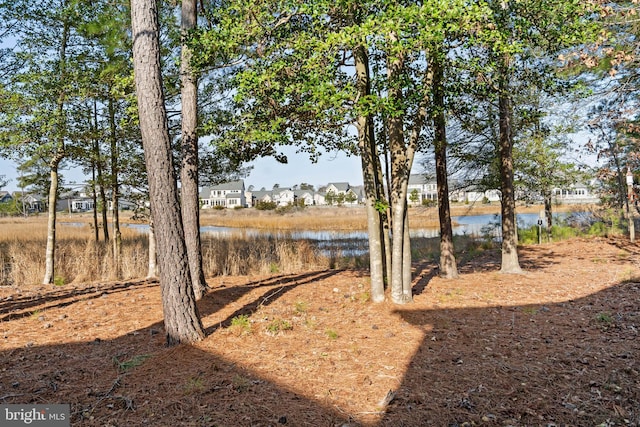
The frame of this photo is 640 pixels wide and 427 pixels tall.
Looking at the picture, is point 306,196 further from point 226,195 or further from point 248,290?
point 248,290

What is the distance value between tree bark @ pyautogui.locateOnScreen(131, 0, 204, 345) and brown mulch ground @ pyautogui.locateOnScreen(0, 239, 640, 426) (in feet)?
1.14

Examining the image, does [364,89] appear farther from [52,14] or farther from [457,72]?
[52,14]

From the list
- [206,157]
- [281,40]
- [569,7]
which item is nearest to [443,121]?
[569,7]

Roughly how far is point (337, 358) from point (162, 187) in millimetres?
2632

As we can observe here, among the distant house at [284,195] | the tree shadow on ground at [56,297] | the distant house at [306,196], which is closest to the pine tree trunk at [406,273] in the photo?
the tree shadow on ground at [56,297]

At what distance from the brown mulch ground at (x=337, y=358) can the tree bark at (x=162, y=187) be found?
35cm

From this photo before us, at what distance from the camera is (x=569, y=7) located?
464 cm

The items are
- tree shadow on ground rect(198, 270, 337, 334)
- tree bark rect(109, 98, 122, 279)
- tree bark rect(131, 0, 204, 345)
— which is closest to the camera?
tree bark rect(131, 0, 204, 345)

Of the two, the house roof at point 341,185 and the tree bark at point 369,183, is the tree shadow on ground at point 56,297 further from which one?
the house roof at point 341,185

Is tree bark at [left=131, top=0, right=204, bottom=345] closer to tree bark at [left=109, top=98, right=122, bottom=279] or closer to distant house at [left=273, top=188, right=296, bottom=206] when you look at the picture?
tree bark at [left=109, top=98, right=122, bottom=279]

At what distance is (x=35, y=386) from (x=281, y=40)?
4510 mm

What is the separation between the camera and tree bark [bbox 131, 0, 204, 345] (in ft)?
14.1

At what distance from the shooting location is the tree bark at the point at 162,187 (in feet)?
14.1

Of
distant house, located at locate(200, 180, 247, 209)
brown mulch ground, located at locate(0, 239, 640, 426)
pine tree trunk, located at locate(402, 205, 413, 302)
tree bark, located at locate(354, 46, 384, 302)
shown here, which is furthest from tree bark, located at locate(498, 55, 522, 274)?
distant house, located at locate(200, 180, 247, 209)
